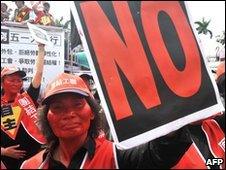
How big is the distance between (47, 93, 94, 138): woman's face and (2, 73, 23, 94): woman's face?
1881 millimetres

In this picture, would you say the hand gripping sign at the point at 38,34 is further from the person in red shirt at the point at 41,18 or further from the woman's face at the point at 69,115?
the person in red shirt at the point at 41,18

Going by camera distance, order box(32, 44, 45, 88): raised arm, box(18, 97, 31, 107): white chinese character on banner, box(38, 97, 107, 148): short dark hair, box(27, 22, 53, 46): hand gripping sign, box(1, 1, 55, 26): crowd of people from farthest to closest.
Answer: box(1, 1, 55, 26): crowd of people → box(18, 97, 31, 107): white chinese character on banner → box(32, 44, 45, 88): raised arm → box(27, 22, 53, 46): hand gripping sign → box(38, 97, 107, 148): short dark hair

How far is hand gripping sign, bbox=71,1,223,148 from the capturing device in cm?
151

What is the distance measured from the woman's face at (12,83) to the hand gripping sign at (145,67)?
90.6 inches

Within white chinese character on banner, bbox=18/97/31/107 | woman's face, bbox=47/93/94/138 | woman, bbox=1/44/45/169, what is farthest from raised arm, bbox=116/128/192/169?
white chinese character on banner, bbox=18/97/31/107

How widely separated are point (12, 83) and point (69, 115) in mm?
2056

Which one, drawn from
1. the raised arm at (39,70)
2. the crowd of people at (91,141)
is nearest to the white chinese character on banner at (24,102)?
the raised arm at (39,70)

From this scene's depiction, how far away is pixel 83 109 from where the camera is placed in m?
1.86

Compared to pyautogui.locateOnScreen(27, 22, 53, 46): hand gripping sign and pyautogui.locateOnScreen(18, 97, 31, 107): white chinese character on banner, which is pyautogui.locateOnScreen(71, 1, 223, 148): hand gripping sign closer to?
pyautogui.locateOnScreen(27, 22, 53, 46): hand gripping sign

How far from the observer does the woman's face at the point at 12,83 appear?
3707mm

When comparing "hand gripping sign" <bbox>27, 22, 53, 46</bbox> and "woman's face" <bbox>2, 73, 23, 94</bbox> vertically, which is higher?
"hand gripping sign" <bbox>27, 22, 53, 46</bbox>

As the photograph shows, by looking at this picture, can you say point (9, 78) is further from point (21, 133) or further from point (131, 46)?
point (131, 46)

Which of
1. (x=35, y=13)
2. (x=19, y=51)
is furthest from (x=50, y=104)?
(x=35, y=13)

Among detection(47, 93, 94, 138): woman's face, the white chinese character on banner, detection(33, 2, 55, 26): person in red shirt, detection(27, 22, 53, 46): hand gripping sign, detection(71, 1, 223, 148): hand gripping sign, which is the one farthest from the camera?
detection(33, 2, 55, 26): person in red shirt
